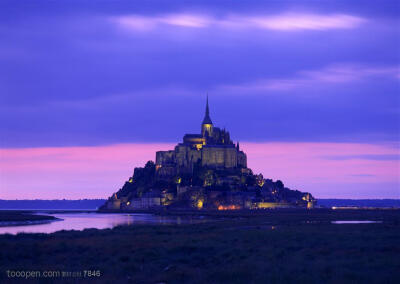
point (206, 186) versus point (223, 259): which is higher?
point (206, 186)

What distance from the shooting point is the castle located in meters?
167

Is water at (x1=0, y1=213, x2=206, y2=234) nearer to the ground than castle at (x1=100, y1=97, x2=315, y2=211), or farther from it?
nearer to the ground

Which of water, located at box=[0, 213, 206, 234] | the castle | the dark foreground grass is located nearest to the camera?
the dark foreground grass

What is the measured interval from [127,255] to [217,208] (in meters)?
137

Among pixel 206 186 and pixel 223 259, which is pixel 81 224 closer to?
pixel 223 259

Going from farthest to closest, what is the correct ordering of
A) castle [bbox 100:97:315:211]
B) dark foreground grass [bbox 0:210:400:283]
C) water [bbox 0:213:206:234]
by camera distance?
castle [bbox 100:97:315:211], water [bbox 0:213:206:234], dark foreground grass [bbox 0:210:400:283]

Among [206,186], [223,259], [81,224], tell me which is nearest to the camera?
[223,259]

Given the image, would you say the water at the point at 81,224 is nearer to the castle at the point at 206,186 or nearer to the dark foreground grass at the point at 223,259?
the dark foreground grass at the point at 223,259

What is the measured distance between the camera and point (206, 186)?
6959 inches

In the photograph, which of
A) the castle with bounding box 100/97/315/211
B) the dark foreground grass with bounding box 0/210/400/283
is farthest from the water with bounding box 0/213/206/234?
the castle with bounding box 100/97/315/211

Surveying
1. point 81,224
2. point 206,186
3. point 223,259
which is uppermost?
point 206,186

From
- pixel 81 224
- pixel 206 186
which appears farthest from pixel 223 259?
pixel 206 186

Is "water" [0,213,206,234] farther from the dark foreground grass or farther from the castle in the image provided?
the castle

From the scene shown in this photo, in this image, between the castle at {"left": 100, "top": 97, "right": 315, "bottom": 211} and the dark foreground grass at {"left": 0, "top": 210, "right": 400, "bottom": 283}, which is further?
the castle at {"left": 100, "top": 97, "right": 315, "bottom": 211}
